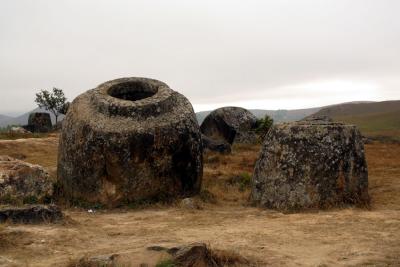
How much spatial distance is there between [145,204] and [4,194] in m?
2.76

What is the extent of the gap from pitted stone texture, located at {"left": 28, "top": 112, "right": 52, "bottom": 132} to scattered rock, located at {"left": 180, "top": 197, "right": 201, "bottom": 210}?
26.7 m

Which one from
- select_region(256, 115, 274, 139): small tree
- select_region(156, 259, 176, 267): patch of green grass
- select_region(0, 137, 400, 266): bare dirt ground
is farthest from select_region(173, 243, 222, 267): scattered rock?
select_region(256, 115, 274, 139): small tree

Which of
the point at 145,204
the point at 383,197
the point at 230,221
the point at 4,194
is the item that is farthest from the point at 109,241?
the point at 383,197

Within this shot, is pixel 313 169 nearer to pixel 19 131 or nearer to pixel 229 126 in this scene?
pixel 229 126

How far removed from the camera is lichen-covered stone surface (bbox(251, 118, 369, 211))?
1027 cm

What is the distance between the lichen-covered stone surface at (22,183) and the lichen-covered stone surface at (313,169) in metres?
4.46

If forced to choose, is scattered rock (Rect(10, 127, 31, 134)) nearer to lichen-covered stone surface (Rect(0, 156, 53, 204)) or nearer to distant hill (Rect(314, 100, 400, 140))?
lichen-covered stone surface (Rect(0, 156, 53, 204))

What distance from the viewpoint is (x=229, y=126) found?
25.4 meters

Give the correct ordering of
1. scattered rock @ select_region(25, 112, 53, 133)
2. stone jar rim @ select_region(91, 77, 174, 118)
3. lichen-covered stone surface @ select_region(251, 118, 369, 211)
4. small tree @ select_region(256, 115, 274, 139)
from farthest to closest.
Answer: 1. scattered rock @ select_region(25, 112, 53, 133)
2. small tree @ select_region(256, 115, 274, 139)
3. stone jar rim @ select_region(91, 77, 174, 118)
4. lichen-covered stone surface @ select_region(251, 118, 369, 211)

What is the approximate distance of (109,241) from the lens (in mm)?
7699

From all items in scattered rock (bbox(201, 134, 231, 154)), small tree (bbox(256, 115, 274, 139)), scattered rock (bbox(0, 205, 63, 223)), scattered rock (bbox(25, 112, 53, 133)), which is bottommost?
scattered rock (bbox(0, 205, 63, 223))

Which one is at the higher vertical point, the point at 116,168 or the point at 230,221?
the point at 116,168

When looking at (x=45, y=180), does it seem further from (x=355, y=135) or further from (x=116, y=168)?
(x=355, y=135)

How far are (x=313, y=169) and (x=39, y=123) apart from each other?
28572 millimetres
